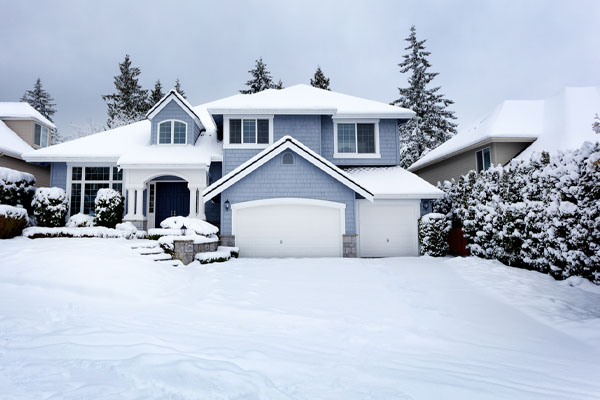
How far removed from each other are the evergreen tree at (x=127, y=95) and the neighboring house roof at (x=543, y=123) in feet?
97.2

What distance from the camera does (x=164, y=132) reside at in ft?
53.0

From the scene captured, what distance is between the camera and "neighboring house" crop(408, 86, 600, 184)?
1501 cm

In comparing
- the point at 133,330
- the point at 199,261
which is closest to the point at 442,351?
the point at 133,330

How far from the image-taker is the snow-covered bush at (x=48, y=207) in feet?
40.8

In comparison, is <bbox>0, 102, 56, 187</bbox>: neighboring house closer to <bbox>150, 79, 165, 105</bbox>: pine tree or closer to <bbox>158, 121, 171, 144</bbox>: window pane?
<bbox>158, 121, 171, 144</bbox>: window pane

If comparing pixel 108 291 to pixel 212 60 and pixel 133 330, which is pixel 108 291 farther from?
pixel 212 60

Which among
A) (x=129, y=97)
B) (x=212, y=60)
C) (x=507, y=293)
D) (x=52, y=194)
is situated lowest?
(x=507, y=293)

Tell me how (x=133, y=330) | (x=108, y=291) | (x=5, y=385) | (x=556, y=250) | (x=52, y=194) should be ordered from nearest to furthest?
(x=5, y=385), (x=133, y=330), (x=108, y=291), (x=556, y=250), (x=52, y=194)

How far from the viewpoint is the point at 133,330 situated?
15.0 ft

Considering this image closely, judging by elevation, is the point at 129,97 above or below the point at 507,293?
above

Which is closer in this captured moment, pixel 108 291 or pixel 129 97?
pixel 108 291

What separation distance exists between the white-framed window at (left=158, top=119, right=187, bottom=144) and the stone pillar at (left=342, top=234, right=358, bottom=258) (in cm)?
897

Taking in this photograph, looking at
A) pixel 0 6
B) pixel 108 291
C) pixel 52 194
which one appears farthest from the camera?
pixel 0 6

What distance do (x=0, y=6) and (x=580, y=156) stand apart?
33129 millimetres
